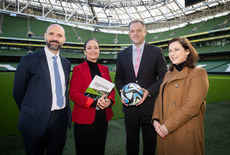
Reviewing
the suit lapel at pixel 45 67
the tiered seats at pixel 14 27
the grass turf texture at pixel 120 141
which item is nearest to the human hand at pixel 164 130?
the grass turf texture at pixel 120 141

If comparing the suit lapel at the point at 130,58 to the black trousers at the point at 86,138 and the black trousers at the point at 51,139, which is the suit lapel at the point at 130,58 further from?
the black trousers at the point at 51,139

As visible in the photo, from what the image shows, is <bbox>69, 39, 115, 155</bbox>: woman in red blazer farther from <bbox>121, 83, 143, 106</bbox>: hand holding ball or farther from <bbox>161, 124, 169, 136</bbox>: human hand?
<bbox>161, 124, 169, 136</bbox>: human hand

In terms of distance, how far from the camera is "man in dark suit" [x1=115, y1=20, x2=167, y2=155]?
2.33 meters

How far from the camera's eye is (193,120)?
5.50ft

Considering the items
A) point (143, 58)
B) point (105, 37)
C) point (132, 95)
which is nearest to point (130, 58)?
point (143, 58)

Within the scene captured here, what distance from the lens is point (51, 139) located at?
203 centimetres

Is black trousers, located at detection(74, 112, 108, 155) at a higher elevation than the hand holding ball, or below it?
below

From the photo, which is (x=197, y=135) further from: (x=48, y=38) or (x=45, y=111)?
(x=48, y=38)

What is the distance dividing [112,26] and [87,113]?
23514 mm

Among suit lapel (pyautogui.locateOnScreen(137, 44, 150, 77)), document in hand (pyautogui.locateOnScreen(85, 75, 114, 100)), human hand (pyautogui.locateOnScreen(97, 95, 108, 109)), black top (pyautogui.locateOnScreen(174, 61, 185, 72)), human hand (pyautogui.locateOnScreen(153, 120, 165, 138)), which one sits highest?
suit lapel (pyautogui.locateOnScreen(137, 44, 150, 77))

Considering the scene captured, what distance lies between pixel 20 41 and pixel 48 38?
115ft

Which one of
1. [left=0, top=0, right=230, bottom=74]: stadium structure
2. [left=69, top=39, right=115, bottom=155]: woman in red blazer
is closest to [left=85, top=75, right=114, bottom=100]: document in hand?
[left=69, top=39, right=115, bottom=155]: woman in red blazer

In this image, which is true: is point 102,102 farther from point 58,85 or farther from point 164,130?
point 164,130

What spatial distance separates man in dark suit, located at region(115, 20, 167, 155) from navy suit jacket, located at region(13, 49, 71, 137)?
1210 mm
